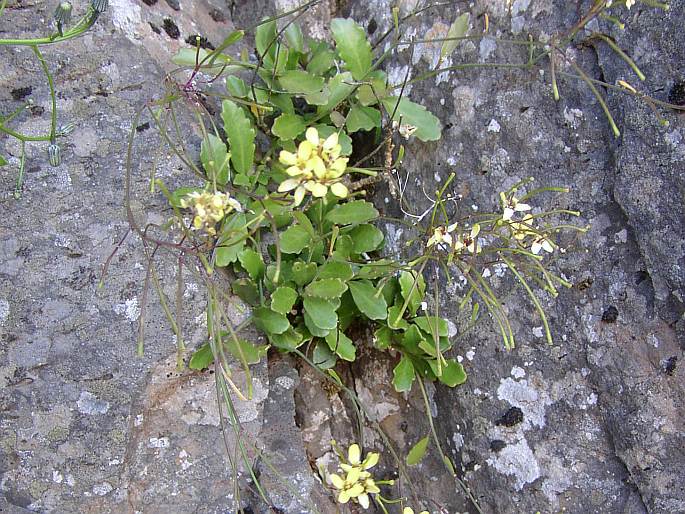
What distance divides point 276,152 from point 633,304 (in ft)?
4.02

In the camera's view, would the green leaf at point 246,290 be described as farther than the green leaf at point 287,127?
No

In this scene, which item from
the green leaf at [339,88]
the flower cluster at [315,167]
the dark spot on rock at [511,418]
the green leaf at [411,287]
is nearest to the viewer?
the flower cluster at [315,167]

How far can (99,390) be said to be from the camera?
1797mm

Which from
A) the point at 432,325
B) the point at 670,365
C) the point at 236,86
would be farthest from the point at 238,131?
the point at 670,365

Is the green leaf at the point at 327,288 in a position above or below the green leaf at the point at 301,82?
below

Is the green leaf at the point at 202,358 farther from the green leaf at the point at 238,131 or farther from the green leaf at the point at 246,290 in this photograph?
the green leaf at the point at 238,131

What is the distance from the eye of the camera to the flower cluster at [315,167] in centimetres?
140

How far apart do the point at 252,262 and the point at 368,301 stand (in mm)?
375

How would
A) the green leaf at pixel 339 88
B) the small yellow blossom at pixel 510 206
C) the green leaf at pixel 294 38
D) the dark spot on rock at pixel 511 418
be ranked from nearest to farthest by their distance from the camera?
the small yellow blossom at pixel 510 206 → the dark spot on rock at pixel 511 418 → the green leaf at pixel 339 88 → the green leaf at pixel 294 38

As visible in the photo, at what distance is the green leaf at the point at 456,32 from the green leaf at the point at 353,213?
1.72 ft

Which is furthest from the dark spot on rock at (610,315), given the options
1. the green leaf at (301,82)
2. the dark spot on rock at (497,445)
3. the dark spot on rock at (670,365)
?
the green leaf at (301,82)

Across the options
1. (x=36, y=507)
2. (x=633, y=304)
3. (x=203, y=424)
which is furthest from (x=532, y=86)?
(x=36, y=507)

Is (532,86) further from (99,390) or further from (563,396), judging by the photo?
(99,390)

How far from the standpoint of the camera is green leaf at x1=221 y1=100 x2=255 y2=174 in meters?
1.95
